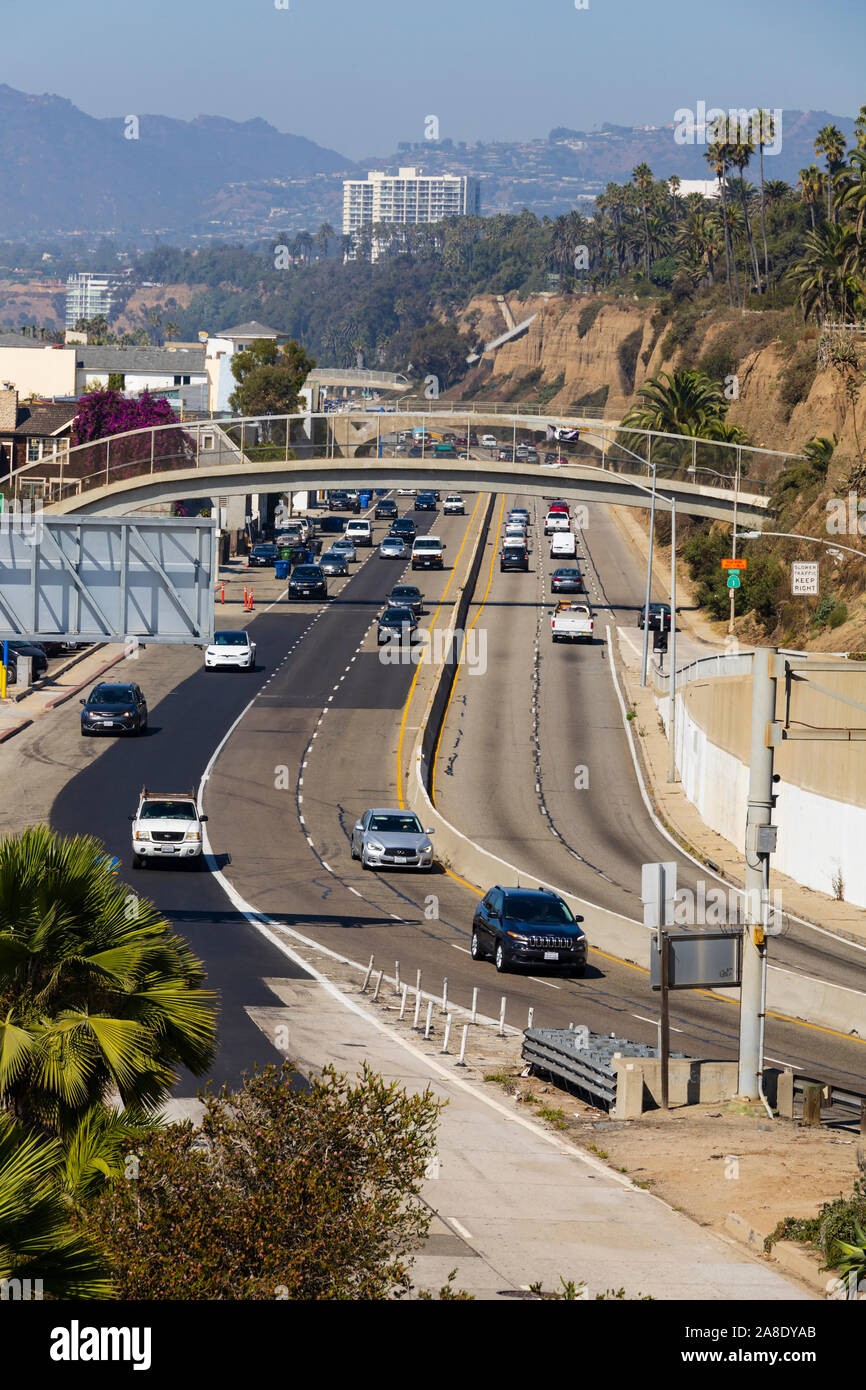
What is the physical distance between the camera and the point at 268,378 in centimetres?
13638

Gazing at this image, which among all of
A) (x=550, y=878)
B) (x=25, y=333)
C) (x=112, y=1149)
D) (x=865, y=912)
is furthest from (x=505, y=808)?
(x=25, y=333)

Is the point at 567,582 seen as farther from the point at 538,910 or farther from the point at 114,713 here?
the point at 538,910

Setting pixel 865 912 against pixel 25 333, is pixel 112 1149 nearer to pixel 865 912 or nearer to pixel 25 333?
pixel 865 912

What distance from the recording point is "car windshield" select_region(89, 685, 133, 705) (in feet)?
185

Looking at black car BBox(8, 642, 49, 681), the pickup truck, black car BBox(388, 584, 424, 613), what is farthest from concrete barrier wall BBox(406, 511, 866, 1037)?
black car BBox(8, 642, 49, 681)

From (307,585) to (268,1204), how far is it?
7510cm

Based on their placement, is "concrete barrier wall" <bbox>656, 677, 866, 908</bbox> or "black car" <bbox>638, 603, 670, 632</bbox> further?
"black car" <bbox>638, 603, 670, 632</bbox>

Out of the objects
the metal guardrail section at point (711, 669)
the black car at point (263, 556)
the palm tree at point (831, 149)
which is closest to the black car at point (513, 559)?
the black car at point (263, 556)

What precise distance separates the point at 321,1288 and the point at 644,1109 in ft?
41.5

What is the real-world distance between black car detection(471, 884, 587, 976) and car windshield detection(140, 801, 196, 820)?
9.57m

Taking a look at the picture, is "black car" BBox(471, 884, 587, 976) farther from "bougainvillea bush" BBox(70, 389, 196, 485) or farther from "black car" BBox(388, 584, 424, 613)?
"black car" BBox(388, 584, 424, 613)

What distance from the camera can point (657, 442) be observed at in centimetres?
10856

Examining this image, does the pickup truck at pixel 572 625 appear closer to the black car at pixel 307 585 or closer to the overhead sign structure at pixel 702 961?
the black car at pixel 307 585

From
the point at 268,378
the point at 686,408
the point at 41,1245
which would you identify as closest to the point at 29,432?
the point at 268,378
